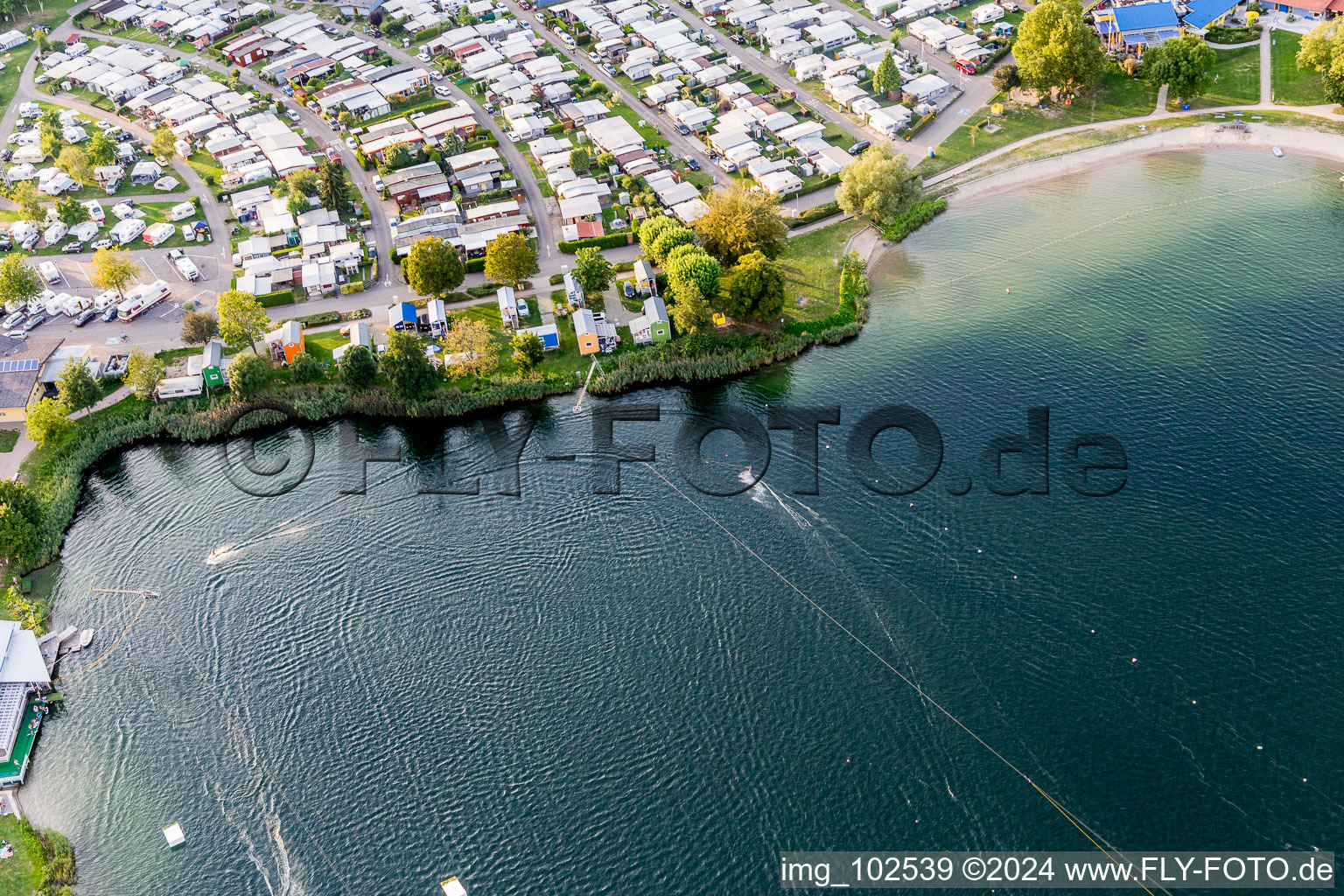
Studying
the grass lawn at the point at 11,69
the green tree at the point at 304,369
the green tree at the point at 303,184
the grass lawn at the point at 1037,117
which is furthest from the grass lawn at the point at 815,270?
the grass lawn at the point at 11,69

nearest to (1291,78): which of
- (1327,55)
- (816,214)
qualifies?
(1327,55)

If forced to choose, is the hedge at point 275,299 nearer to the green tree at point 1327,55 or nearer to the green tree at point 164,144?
the green tree at point 164,144

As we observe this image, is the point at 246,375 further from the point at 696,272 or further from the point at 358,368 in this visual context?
the point at 696,272

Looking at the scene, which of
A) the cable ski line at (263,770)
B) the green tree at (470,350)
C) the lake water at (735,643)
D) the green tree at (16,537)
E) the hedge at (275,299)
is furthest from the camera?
the hedge at (275,299)

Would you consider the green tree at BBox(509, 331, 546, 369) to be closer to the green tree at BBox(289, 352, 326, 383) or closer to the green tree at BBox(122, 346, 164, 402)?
the green tree at BBox(289, 352, 326, 383)

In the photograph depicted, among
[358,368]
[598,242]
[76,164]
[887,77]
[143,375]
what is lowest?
[358,368]

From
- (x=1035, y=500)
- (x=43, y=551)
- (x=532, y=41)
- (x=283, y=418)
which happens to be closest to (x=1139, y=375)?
(x=1035, y=500)
